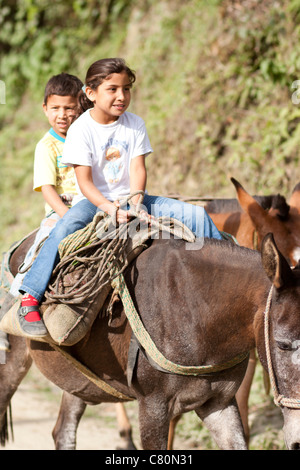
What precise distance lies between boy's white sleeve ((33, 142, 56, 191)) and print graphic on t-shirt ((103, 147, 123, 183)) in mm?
612

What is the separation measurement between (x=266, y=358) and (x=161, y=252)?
85cm

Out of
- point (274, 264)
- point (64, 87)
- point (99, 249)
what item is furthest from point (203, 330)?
point (64, 87)

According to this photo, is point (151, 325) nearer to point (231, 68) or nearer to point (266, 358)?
point (266, 358)

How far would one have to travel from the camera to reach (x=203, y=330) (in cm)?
312

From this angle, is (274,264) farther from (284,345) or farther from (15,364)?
(15,364)

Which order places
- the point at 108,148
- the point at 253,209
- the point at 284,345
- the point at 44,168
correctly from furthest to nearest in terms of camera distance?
the point at 253,209 < the point at 44,168 < the point at 108,148 < the point at 284,345

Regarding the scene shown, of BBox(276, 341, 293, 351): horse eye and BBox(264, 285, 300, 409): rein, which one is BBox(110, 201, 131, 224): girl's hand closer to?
BBox(264, 285, 300, 409): rein

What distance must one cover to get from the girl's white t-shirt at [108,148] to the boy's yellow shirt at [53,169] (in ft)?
1.84

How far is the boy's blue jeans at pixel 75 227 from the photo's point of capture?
346 centimetres

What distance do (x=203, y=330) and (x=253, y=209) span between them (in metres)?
1.80

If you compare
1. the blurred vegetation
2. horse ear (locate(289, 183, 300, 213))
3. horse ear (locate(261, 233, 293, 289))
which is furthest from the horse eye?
the blurred vegetation

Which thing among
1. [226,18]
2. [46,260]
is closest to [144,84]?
[226,18]

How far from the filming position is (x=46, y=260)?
3.49 metres

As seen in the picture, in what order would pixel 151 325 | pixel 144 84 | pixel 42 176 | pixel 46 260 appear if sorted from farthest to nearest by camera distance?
pixel 144 84, pixel 42 176, pixel 46 260, pixel 151 325
